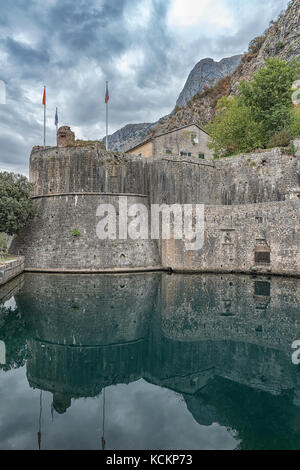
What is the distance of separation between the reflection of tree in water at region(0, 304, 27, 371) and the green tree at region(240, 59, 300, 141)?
22130mm

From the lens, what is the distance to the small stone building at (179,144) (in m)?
25.7

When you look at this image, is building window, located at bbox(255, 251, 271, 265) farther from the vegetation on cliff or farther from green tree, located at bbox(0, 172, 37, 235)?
green tree, located at bbox(0, 172, 37, 235)

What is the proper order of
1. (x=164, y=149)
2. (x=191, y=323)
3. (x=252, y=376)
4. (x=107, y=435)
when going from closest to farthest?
(x=107, y=435) < (x=252, y=376) < (x=191, y=323) < (x=164, y=149)

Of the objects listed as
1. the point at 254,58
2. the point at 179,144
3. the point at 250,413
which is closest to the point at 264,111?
the point at 179,144

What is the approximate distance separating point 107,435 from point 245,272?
1441 centimetres

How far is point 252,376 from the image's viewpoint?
564 cm

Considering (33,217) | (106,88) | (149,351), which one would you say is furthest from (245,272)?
(106,88)

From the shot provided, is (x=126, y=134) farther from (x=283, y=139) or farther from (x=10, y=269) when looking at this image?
(x=10, y=269)

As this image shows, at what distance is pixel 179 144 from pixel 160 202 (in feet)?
30.4

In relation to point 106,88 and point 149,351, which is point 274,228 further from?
point 106,88

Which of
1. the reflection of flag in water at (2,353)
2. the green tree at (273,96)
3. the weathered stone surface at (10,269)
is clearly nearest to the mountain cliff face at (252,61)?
the green tree at (273,96)

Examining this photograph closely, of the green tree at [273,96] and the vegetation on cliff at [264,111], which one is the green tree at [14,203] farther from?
the green tree at [273,96]

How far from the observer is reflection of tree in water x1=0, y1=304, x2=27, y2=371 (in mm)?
6367

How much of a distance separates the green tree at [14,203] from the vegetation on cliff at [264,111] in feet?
56.0
